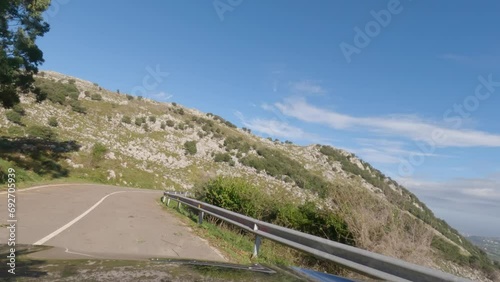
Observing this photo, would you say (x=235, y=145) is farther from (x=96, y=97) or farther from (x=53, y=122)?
(x=53, y=122)

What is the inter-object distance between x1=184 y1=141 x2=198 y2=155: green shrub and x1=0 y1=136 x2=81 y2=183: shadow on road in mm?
28422

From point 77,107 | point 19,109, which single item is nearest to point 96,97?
point 77,107

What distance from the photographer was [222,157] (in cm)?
7850

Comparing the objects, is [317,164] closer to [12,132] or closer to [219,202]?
[12,132]

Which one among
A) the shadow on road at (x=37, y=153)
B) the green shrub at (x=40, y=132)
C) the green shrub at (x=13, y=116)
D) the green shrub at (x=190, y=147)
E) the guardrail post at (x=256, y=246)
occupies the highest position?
the green shrub at (x=190, y=147)

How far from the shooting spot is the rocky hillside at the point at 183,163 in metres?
11.8

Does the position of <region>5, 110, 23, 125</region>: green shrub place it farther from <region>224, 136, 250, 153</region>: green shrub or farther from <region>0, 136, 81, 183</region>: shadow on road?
<region>224, 136, 250, 153</region>: green shrub

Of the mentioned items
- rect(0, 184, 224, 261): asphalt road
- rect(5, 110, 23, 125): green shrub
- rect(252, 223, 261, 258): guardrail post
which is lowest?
rect(0, 184, 224, 261): asphalt road

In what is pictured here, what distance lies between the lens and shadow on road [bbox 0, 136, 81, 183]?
34416mm

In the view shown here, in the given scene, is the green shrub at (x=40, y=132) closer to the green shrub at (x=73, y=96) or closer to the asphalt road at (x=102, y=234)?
the green shrub at (x=73, y=96)

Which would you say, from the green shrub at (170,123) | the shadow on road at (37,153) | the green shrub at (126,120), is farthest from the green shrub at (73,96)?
the shadow on road at (37,153)

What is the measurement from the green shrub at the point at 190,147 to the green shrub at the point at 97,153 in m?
22.3

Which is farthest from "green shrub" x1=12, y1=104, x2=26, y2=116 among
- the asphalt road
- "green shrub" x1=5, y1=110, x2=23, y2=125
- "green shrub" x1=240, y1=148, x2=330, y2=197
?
the asphalt road

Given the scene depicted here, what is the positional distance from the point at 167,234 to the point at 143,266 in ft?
27.0
